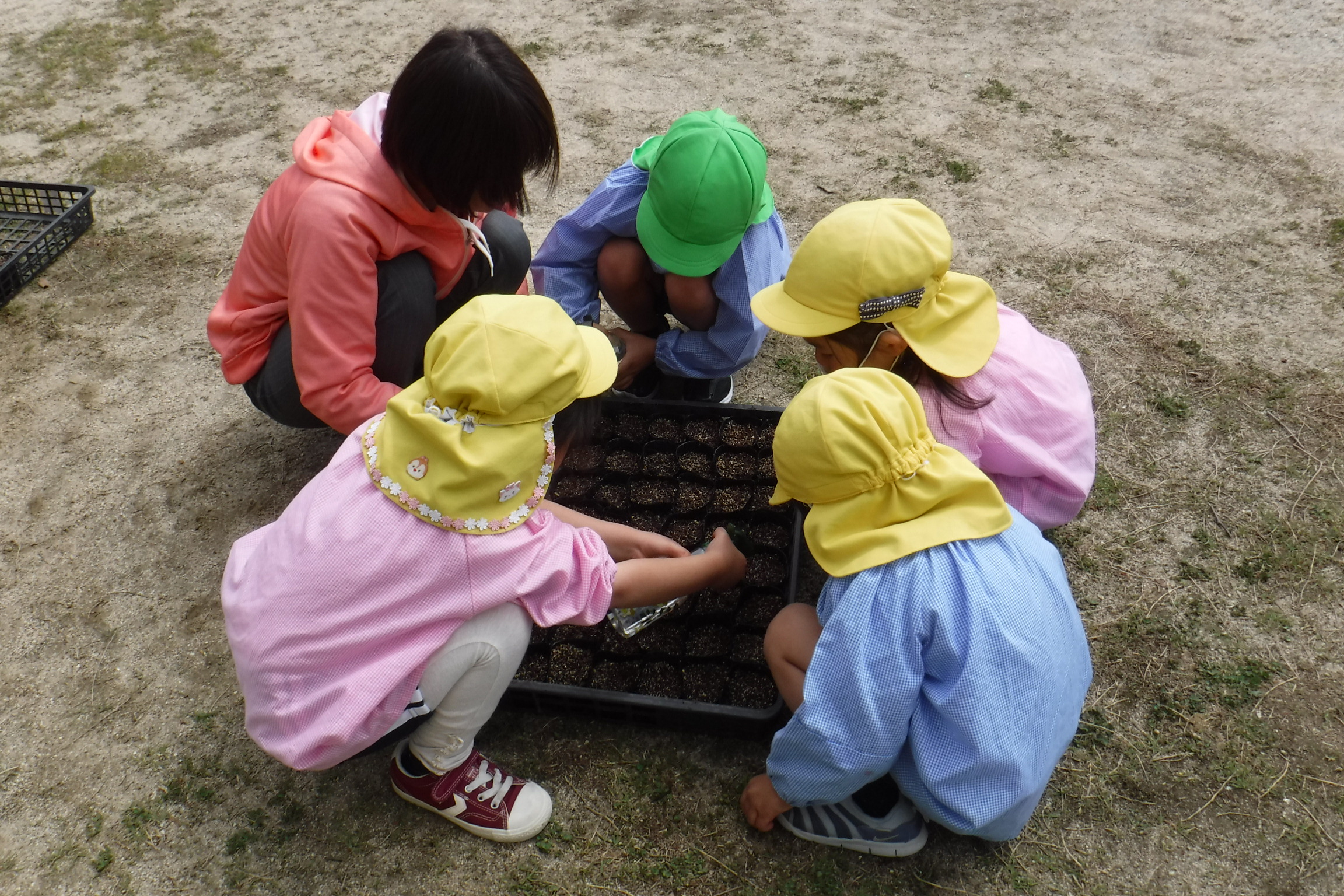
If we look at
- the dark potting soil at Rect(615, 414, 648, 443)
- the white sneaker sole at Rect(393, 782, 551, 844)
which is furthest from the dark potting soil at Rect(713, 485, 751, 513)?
the white sneaker sole at Rect(393, 782, 551, 844)

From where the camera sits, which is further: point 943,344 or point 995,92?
point 995,92

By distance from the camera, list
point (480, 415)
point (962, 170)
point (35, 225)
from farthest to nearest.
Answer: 1. point (962, 170)
2. point (35, 225)
3. point (480, 415)

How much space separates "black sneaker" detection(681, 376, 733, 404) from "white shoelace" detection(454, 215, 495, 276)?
20.8 inches

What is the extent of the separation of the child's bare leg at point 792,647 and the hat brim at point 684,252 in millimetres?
752

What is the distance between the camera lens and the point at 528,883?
1.45 metres

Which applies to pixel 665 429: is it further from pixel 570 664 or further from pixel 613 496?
pixel 570 664

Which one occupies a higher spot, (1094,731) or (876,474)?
(876,474)

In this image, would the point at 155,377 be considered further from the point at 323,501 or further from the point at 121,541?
the point at 323,501

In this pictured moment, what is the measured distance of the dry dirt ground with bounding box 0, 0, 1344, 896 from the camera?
1.48 metres

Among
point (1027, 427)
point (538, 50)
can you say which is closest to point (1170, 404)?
point (1027, 427)

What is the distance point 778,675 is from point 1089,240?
5.87ft

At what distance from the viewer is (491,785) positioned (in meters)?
1.50

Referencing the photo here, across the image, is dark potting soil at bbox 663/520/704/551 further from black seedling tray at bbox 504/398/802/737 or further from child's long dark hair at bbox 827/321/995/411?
child's long dark hair at bbox 827/321/995/411

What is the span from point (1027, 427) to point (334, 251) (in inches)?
50.1
